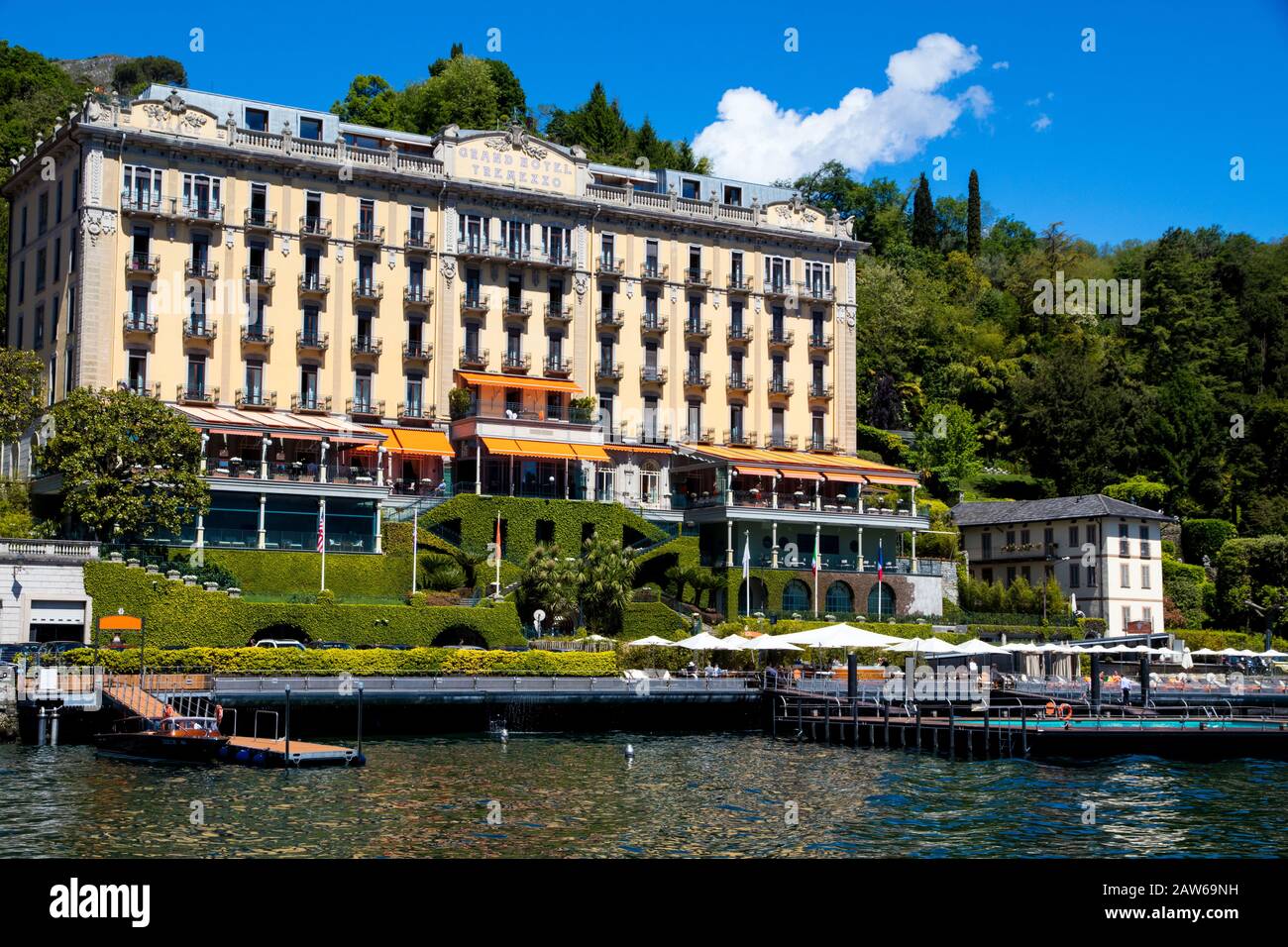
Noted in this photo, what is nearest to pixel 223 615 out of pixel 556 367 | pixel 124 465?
pixel 124 465

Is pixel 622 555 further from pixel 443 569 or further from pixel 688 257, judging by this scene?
pixel 688 257

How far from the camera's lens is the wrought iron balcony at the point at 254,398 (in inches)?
3007

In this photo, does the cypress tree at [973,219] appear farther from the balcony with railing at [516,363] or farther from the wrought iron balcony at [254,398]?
the wrought iron balcony at [254,398]

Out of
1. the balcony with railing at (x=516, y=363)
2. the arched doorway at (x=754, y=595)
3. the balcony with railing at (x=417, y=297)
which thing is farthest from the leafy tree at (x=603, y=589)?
the balcony with railing at (x=417, y=297)

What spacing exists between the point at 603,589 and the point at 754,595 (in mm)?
13039

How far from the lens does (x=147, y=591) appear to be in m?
60.1

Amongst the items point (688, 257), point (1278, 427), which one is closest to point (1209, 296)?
point (1278, 427)

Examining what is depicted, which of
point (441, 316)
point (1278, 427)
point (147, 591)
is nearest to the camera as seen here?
point (147, 591)

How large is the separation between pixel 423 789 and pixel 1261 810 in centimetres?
2256

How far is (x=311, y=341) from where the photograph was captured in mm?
78750

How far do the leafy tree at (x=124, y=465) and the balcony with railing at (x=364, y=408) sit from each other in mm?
14062

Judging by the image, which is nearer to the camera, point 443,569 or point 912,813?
point 912,813

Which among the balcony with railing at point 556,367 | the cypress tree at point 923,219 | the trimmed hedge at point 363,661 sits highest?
the cypress tree at point 923,219
